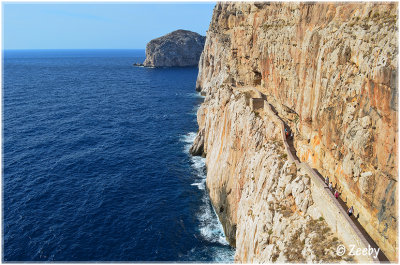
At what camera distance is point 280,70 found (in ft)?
163

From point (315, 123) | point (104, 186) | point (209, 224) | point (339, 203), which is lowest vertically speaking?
point (209, 224)

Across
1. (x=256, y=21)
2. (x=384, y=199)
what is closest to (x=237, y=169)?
(x=384, y=199)

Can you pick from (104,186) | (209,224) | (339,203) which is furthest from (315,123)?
(104,186)

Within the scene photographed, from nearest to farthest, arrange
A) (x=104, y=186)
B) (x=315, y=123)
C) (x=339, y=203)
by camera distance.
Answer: (x=339, y=203) < (x=315, y=123) < (x=104, y=186)

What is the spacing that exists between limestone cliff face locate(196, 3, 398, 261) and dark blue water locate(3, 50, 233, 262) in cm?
781

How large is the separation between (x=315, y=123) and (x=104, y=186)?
46.0 m

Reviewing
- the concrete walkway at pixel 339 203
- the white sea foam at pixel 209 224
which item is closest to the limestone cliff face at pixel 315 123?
the concrete walkway at pixel 339 203

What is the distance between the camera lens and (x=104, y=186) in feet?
209

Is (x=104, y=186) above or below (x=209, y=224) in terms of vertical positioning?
above

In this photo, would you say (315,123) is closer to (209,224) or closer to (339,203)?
(339,203)

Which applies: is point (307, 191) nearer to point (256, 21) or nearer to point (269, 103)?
point (269, 103)

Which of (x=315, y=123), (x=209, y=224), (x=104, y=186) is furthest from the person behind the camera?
(x=104, y=186)

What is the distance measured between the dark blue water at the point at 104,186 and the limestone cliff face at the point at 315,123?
7814mm

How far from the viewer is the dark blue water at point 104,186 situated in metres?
47.7
